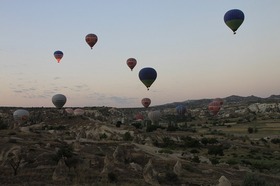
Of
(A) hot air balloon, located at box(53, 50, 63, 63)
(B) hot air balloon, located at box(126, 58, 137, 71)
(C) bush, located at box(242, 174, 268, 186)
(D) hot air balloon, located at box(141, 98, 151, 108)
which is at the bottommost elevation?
(C) bush, located at box(242, 174, 268, 186)

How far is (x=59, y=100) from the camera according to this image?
8256cm

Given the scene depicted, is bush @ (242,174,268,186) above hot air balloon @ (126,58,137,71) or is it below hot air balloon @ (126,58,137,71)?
below

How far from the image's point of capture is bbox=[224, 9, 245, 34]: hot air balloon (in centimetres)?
5275

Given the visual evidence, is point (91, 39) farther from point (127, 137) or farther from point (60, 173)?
point (60, 173)

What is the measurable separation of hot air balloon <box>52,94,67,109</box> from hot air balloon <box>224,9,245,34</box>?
144ft

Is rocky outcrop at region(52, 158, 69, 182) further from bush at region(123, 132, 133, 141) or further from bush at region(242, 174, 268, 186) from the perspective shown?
bush at region(123, 132, 133, 141)

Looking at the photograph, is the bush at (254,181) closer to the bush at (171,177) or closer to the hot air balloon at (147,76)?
the bush at (171,177)

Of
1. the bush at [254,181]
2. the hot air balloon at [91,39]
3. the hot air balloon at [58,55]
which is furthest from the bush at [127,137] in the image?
the bush at [254,181]

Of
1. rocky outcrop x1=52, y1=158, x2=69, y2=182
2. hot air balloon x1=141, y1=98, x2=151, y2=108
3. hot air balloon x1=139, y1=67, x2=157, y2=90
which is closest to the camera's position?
rocky outcrop x1=52, y1=158, x2=69, y2=182

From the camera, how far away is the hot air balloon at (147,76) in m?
55.8

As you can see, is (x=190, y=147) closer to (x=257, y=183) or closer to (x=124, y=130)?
(x=124, y=130)

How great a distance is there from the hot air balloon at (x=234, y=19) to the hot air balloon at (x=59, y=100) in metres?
44.0

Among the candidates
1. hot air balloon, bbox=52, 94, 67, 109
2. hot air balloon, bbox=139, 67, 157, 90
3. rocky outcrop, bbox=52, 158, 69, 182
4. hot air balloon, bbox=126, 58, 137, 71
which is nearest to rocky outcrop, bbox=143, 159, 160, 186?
rocky outcrop, bbox=52, 158, 69, 182

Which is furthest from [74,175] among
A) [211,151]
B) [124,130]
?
[124,130]
